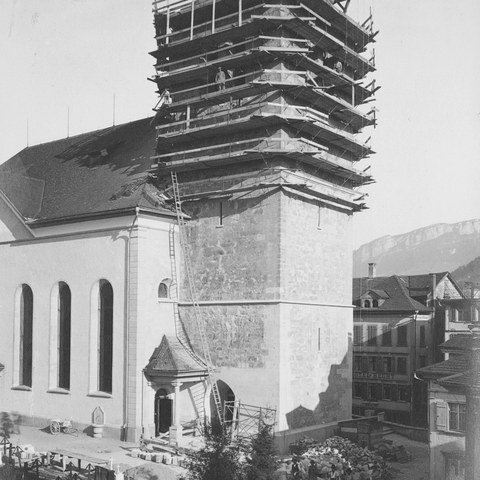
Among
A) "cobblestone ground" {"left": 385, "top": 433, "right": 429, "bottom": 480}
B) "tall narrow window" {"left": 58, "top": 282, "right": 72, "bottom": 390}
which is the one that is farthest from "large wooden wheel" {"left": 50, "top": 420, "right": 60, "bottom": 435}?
"cobblestone ground" {"left": 385, "top": 433, "right": 429, "bottom": 480}

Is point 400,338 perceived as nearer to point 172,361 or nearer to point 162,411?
point 162,411

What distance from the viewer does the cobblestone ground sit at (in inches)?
1053

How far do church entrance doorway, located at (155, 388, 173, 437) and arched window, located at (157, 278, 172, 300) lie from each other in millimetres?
3951

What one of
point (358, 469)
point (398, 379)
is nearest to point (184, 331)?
point (358, 469)

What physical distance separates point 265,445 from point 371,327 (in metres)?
34.8

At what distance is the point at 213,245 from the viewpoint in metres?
30.9

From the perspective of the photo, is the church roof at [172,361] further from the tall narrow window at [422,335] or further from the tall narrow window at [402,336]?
the tall narrow window at [422,335]

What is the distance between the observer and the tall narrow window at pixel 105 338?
31.0 metres

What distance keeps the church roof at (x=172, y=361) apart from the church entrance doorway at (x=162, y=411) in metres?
1.33

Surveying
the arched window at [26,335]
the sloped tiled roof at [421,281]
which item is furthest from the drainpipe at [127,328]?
the sloped tiled roof at [421,281]

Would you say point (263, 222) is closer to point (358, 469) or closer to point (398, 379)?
point (358, 469)

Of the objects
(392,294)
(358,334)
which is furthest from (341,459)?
(392,294)

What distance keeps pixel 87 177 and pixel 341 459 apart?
710 inches

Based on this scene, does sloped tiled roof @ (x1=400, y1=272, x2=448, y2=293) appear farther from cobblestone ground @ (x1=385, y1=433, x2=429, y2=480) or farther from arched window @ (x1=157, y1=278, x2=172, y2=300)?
arched window @ (x1=157, y1=278, x2=172, y2=300)
